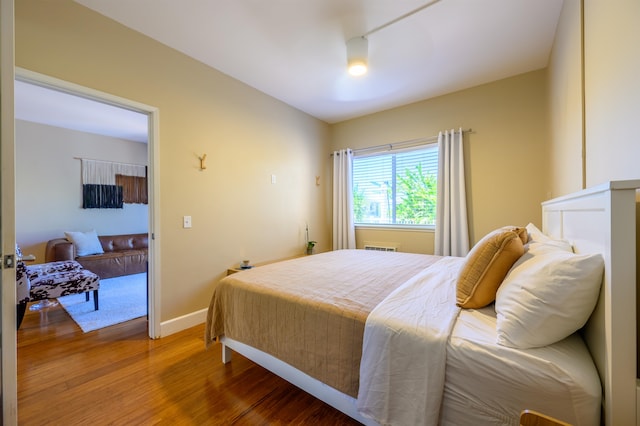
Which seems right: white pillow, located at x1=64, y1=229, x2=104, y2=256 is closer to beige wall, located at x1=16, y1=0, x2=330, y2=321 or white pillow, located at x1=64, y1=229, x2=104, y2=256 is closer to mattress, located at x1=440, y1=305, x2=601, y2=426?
beige wall, located at x1=16, y1=0, x2=330, y2=321

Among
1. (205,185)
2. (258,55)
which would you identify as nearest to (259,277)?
(205,185)

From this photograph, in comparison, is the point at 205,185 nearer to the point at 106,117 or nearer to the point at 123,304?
the point at 123,304

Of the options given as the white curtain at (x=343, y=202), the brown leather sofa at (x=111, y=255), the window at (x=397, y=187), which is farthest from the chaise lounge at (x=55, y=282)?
the window at (x=397, y=187)

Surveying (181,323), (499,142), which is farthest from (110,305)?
(499,142)

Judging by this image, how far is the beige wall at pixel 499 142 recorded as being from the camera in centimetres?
285

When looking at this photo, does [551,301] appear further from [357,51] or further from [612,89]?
[357,51]

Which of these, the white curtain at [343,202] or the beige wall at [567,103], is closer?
the beige wall at [567,103]

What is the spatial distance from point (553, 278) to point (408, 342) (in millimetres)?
568

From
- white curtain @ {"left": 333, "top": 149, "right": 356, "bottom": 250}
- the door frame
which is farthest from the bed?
white curtain @ {"left": 333, "top": 149, "right": 356, "bottom": 250}

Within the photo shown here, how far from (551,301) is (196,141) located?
2976 millimetres

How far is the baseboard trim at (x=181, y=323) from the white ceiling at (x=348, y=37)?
2685 mm

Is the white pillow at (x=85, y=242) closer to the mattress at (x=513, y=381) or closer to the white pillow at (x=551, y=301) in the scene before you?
the mattress at (x=513, y=381)

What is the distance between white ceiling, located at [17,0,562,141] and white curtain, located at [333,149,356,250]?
1237mm

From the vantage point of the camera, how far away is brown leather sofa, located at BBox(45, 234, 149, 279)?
402cm
